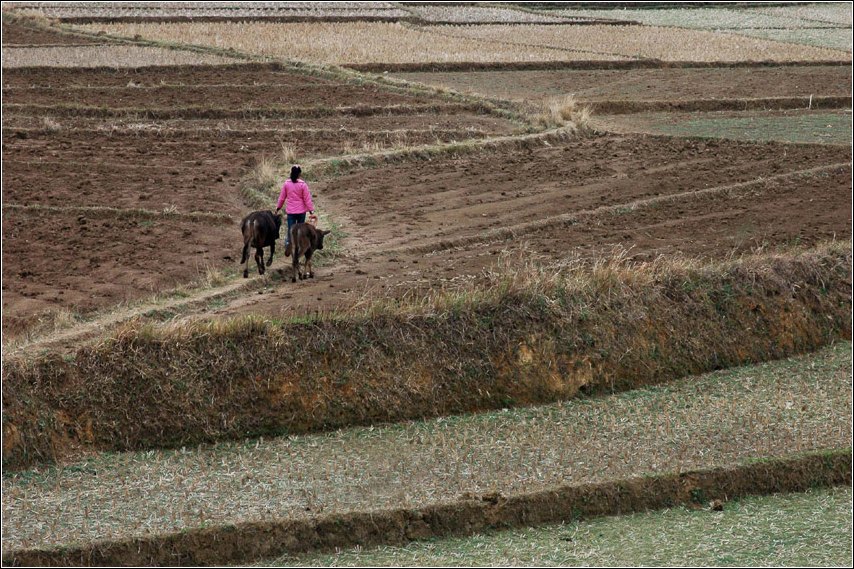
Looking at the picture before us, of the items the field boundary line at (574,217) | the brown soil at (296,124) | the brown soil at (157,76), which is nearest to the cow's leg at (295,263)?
the field boundary line at (574,217)

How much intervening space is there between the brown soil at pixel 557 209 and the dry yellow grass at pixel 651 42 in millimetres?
15837

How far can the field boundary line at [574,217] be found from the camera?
1914 cm

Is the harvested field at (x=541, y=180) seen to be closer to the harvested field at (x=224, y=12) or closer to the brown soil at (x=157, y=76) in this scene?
the brown soil at (x=157, y=76)

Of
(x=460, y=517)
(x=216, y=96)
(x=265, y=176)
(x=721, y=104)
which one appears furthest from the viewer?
(x=721, y=104)

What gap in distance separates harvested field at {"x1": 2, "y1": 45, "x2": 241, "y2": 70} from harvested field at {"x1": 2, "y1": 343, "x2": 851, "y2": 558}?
23.2m

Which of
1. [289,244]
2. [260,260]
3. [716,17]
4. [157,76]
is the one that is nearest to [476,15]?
[716,17]

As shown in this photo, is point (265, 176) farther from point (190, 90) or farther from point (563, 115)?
point (190, 90)

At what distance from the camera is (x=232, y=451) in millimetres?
13234

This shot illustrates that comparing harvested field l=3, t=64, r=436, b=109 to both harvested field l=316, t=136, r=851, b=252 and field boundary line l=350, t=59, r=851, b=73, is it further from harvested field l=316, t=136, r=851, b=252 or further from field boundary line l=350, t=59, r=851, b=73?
harvested field l=316, t=136, r=851, b=252

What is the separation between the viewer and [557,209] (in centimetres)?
2147

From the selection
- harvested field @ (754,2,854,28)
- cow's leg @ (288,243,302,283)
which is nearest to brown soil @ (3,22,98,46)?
cow's leg @ (288,243,302,283)

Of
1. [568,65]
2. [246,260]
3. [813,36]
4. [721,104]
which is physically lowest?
[246,260]

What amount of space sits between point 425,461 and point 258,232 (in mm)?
5397

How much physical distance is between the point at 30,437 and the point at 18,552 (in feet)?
7.85
